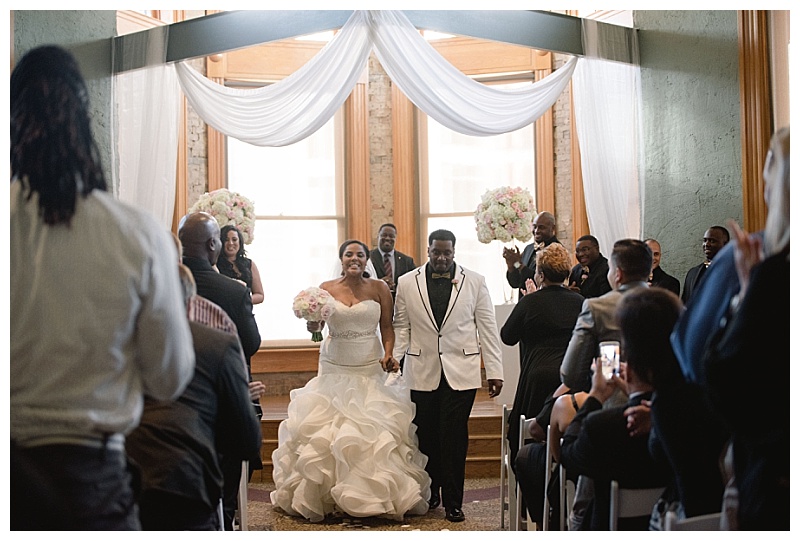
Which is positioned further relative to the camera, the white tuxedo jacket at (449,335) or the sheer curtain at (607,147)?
the sheer curtain at (607,147)

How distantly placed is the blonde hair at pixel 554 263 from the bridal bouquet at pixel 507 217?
1.89 metres

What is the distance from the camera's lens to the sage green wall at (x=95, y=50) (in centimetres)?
416

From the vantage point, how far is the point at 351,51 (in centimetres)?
570

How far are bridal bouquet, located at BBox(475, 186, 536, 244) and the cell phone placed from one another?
330 centimetres

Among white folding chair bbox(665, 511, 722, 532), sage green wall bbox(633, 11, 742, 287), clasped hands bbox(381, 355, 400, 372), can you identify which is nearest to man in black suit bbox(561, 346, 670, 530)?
white folding chair bbox(665, 511, 722, 532)

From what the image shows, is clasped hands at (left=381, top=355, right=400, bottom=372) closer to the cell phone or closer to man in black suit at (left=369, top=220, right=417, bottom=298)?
man in black suit at (left=369, top=220, right=417, bottom=298)

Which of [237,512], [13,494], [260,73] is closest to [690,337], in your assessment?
[13,494]

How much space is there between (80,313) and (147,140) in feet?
12.2

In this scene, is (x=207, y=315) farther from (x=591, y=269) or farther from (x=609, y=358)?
(x=591, y=269)

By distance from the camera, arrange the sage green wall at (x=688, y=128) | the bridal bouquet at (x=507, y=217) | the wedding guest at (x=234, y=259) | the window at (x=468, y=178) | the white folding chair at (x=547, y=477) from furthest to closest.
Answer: the window at (x=468, y=178) < the bridal bouquet at (x=507, y=217) < the sage green wall at (x=688, y=128) < the wedding guest at (x=234, y=259) < the white folding chair at (x=547, y=477)

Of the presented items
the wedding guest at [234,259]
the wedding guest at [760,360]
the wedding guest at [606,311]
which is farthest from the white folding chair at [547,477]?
the wedding guest at [234,259]

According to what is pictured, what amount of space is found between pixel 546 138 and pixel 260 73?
2691 mm

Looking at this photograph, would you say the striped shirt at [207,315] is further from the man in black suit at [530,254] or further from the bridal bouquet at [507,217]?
the bridal bouquet at [507,217]

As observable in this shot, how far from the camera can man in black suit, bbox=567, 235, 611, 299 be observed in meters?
5.22
